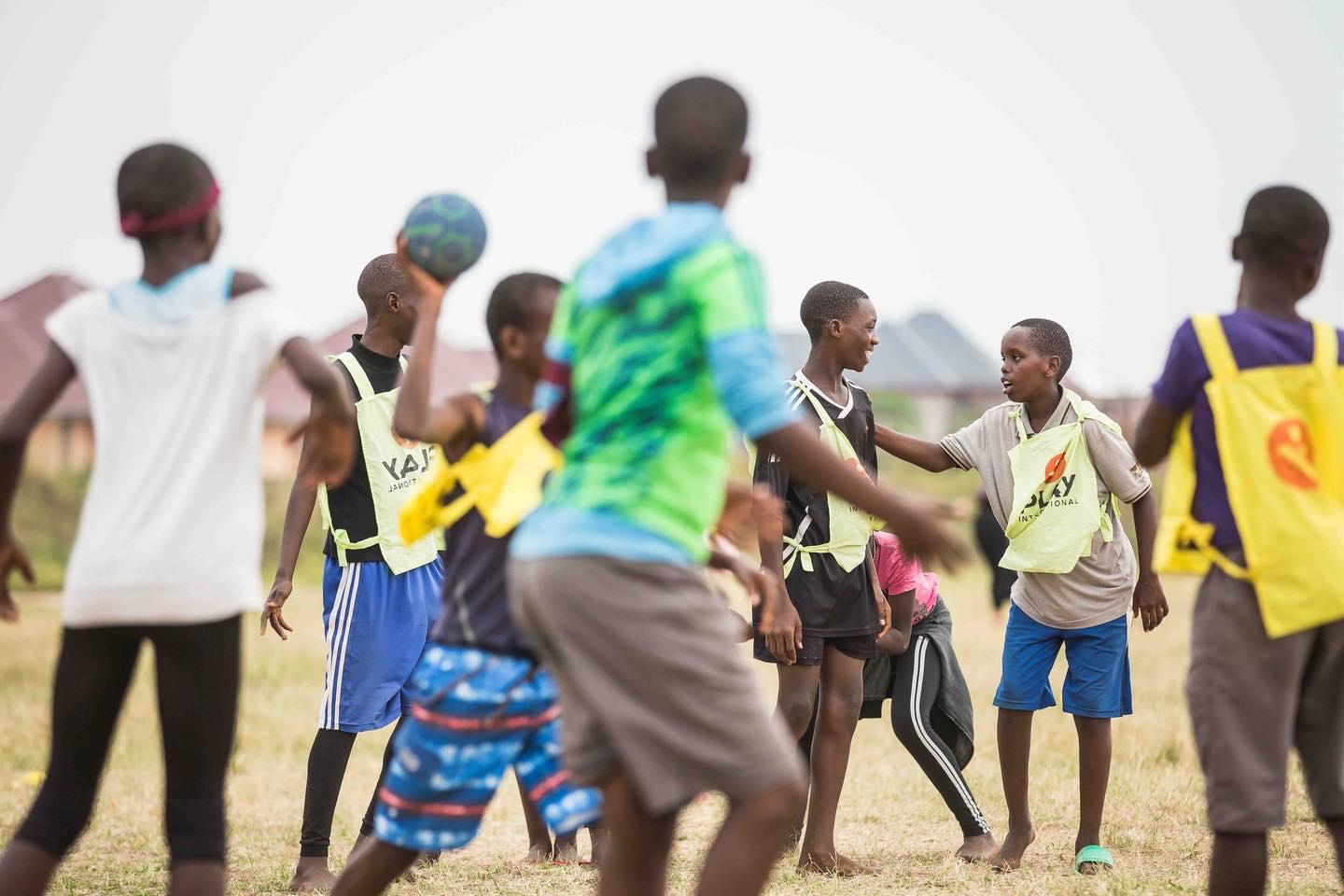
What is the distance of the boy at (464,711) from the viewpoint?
3.44m

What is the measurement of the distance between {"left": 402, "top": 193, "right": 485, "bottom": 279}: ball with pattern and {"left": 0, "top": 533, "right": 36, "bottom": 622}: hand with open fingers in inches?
46.0

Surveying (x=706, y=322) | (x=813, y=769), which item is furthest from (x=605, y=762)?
(x=813, y=769)

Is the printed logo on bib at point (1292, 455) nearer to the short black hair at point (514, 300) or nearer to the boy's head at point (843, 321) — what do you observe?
the short black hair at point (514, 300)

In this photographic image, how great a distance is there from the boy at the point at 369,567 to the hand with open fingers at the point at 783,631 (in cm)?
132

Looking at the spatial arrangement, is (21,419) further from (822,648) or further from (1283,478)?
(822,648)

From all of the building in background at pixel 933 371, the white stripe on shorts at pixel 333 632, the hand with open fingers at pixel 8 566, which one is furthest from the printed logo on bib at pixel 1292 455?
the building in background at pixel 933 371

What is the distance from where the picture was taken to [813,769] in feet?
18.4

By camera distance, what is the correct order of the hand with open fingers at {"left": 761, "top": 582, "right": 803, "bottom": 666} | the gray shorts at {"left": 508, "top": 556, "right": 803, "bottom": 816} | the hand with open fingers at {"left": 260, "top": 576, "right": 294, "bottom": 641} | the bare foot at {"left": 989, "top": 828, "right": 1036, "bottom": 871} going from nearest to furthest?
the gray shorts at {"left": 508, "top": 556, "right": 803, "bottom": 816} → the hand with open fingers at {"left": 761, "top": 582, "right": 803, "bottom": 666} → the hand with open fingers at {"left": 260, "top": 576, "right": 294, "bottom": 641} → the bare foot at {"left": 989, "top": 828, "right": 1036, "bottom": 871}

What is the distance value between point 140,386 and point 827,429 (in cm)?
291

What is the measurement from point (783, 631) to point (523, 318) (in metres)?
1.87

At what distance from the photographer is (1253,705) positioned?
11.6 feet

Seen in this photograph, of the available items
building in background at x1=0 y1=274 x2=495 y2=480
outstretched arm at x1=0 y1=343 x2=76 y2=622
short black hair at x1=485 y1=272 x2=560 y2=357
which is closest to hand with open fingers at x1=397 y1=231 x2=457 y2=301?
short black hair at x1=485 y1=272 x2=560 y2=357

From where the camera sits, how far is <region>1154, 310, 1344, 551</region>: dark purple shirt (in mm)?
3607

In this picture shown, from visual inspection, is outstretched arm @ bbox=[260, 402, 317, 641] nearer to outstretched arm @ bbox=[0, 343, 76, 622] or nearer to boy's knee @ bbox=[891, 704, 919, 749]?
outstretched arm @ bbox=[0, 343, 76, 622]
